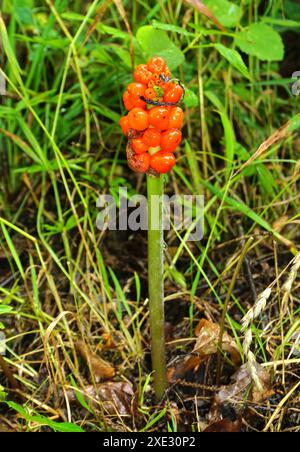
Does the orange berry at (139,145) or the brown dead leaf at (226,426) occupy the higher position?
the orange berry at (139,145)

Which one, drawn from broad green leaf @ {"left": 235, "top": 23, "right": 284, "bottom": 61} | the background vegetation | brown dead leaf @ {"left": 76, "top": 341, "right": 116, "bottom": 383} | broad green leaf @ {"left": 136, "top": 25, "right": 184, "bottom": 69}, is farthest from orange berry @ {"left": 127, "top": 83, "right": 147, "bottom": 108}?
brown dead leaf @ {"left": 76, "top": 341, "right": 116, "bottom": 383}

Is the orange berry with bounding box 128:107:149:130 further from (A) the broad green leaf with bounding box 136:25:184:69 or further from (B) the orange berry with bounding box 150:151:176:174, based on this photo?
(A) the broad green leaf with bounding box 136:25:184:69

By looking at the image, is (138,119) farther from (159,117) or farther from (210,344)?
(210,344)

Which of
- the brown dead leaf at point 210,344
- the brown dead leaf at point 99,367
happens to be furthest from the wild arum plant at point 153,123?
the brown dead leaf at point 99,367

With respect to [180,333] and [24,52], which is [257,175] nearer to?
[180,333]

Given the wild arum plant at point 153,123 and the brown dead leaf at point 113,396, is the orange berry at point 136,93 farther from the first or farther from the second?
the brown dead leaf at point 113,396
